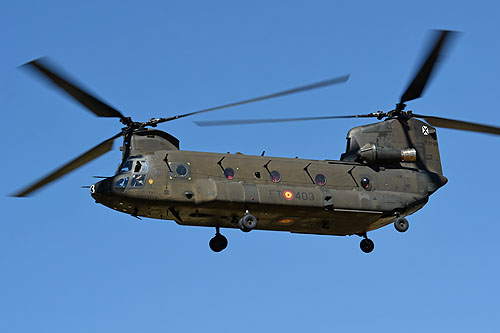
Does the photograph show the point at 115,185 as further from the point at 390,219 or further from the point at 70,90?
the point at 390,219

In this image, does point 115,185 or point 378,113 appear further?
point 378,113

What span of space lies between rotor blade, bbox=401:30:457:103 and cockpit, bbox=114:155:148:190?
10.1 meters

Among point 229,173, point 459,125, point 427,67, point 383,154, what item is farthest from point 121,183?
point 459,125

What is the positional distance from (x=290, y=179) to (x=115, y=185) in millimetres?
6020

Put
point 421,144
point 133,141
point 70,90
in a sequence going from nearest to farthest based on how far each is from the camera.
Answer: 1. point 70,90
2. point 133,141
3. point 421,144

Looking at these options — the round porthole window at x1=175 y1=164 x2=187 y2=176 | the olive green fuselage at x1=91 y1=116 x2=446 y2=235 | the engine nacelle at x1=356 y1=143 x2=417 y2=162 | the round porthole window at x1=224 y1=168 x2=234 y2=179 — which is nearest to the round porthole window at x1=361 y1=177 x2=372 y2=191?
the olive green fuselage at x1=91 y1=116 x2=446 y2=235

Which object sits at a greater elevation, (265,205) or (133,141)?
(133,141)

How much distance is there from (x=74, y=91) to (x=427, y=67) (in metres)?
12.1

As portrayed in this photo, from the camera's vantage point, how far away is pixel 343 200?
94.4ft

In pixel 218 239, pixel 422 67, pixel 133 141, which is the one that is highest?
pixel 422 67

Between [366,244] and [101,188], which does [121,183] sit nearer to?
[101,188]

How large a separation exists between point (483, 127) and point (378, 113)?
3979 millimetres

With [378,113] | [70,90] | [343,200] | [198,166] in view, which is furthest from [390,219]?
[70,90]

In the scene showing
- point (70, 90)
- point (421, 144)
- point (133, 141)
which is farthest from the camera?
point (421, 144)
